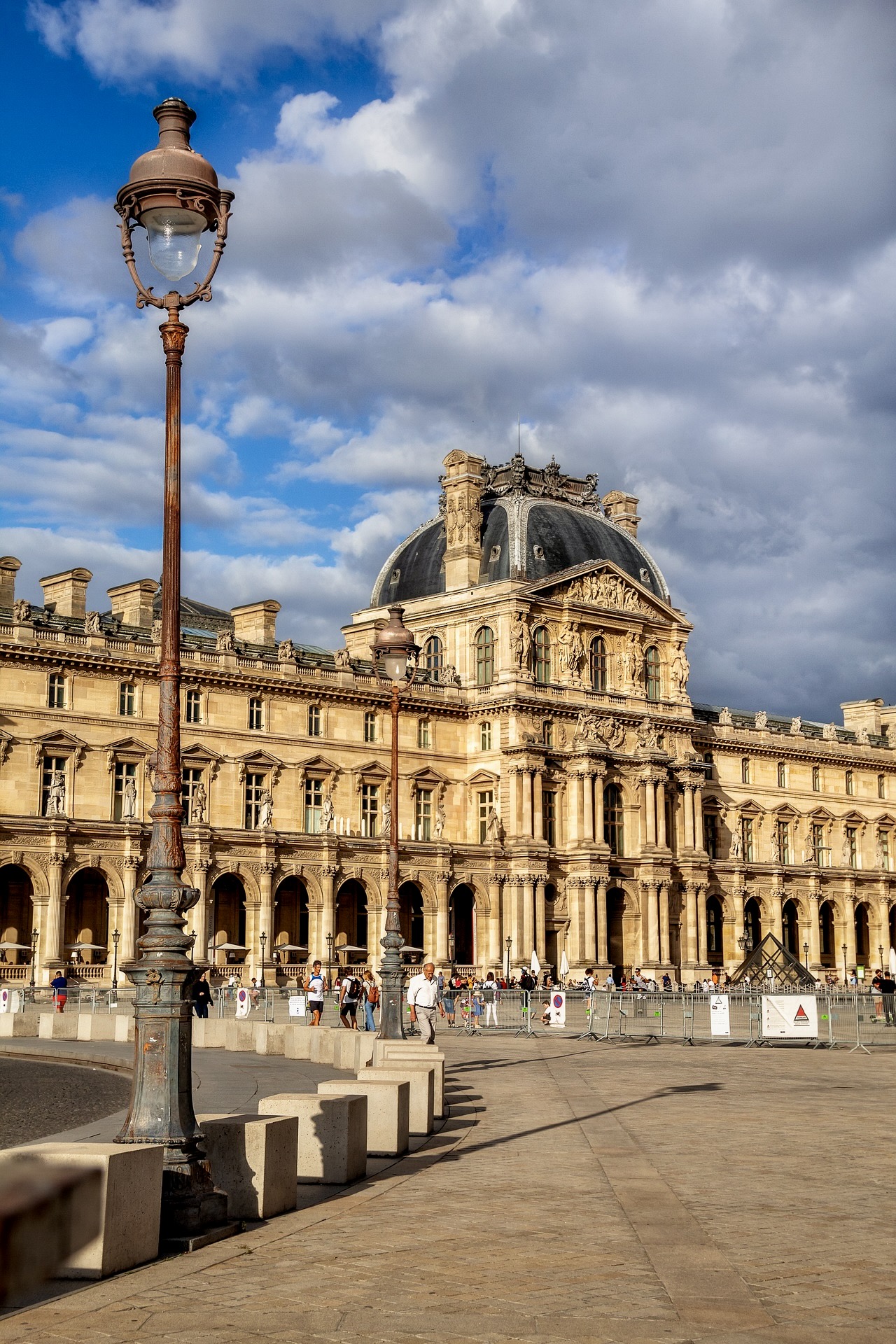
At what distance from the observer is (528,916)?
76.9m

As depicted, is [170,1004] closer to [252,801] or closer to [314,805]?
[252,801]

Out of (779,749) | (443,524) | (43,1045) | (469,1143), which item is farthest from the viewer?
(779,749)

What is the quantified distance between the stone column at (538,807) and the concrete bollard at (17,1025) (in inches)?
1562

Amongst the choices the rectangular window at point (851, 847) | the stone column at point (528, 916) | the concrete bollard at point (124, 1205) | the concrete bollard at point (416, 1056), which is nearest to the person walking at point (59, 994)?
the concrete bollard at point (416, 1056)

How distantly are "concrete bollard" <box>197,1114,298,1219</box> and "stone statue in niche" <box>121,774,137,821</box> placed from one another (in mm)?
54882

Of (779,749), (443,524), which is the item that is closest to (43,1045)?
(443,524)

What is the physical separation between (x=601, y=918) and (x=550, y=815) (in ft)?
19.6

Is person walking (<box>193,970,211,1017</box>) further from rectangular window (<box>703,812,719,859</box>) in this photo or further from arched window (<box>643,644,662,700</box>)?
rectangular window (<box>703,812,719,859</box>)

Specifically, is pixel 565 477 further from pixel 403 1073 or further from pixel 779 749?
pixel 403 1073

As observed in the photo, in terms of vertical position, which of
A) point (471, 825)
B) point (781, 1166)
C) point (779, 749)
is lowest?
point (781, 1166)

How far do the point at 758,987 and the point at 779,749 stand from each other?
30.8m

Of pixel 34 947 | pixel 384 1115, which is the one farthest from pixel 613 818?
pixel 384 1115

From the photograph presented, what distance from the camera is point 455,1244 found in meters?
11.4

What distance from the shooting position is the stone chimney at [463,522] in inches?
3312
